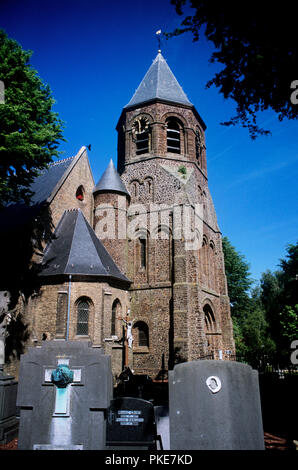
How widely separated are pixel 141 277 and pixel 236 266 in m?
20.2

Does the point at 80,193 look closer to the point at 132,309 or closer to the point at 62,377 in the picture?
the point at 132,309

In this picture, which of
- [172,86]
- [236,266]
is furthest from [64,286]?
[236,266]

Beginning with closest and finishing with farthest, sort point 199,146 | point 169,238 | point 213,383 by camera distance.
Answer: point 213,383, point 169,238, point 199,146

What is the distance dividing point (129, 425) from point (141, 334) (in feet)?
40.3

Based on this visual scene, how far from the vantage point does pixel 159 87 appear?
958 inches

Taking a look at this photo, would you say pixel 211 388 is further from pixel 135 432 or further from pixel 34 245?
pixel 34 245

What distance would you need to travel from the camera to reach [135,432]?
6.39 m

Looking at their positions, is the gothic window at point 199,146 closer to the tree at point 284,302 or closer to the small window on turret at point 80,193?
A: the small window on turret at point 80,193

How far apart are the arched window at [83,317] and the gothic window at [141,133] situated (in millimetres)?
12037

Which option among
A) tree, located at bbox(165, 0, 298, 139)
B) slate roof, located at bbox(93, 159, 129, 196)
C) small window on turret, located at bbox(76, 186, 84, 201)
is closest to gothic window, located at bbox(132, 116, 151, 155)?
slate roof, located at bbox(93, 159, 129, 196)

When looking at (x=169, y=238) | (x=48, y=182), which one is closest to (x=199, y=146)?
(x=169, y=238)

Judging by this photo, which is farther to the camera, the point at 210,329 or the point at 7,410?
the point at 210,329

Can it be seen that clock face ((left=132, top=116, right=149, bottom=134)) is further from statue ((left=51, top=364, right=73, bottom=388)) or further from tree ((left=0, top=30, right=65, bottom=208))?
statue ((left=51, top=364, right=73, bottom=388))

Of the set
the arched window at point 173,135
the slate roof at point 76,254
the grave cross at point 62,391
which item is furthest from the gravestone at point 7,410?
the arched window at point 173,135
